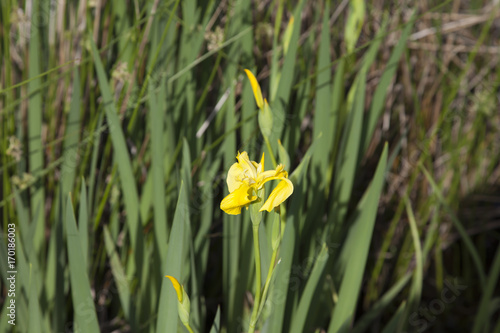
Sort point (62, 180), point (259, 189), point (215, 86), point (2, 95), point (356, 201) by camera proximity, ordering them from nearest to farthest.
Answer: point (259, 189), point (62, 180), point (2, 95), point (215, 86), point (356, 201)

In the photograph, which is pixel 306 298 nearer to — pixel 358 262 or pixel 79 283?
pixel 358 262

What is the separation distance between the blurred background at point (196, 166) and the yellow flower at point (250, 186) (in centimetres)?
7

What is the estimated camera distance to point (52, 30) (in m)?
0.91

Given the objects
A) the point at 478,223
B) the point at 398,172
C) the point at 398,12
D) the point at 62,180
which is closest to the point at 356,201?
the point at 398,172

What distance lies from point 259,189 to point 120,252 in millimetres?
595

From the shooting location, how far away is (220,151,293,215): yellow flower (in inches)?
15.4

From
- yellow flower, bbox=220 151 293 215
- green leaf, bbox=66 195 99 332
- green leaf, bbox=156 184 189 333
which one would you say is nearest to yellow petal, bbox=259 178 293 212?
yellow flower, bbox=220 151 293 215

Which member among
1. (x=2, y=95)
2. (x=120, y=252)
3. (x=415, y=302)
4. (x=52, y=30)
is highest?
(x=52, y=30)

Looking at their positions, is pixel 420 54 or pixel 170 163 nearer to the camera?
pixel 170 163

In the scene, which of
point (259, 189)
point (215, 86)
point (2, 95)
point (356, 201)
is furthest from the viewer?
point (356, 201)

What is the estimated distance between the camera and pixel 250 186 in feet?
1.32

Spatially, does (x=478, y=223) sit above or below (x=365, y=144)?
below

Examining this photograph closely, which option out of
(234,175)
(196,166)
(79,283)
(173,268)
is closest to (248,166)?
(234,175)

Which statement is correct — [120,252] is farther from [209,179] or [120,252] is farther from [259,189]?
[259,189]
